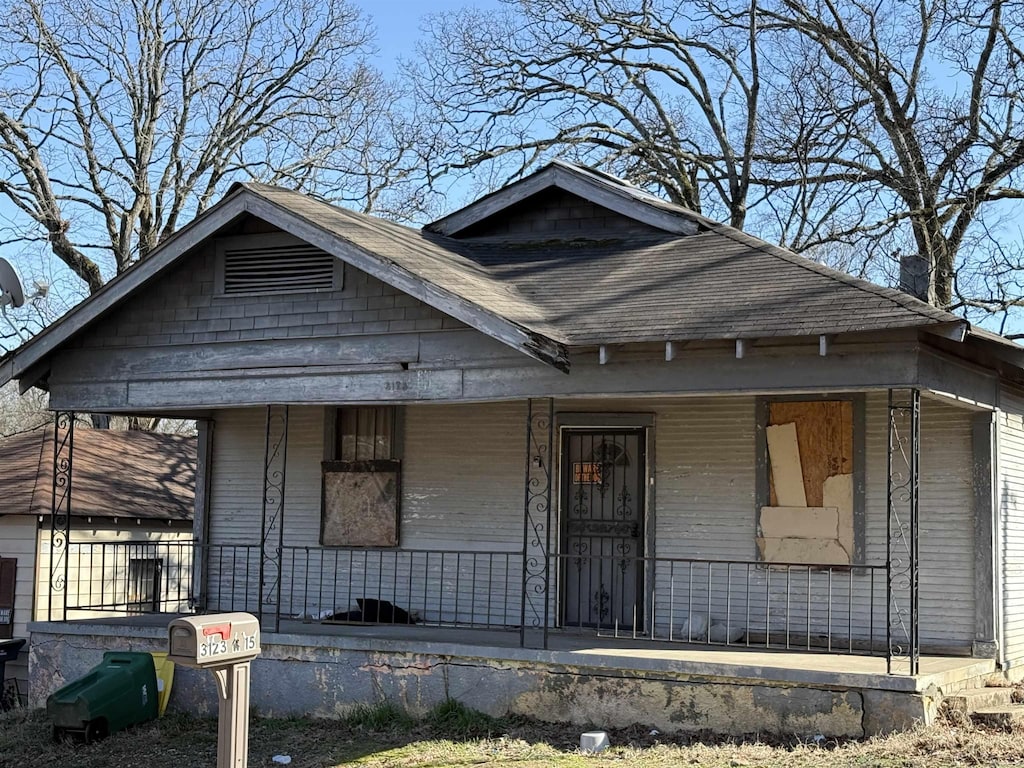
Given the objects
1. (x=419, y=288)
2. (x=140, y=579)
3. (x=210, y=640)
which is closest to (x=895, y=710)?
(x=419, y=288)

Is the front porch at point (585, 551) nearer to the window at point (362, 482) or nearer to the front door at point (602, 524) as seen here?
the front door at point (602, 524)

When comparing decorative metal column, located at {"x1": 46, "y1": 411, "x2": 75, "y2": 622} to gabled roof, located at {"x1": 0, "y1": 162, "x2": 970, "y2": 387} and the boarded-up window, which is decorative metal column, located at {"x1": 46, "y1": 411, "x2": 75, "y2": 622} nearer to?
Answer: gabled roof, located at {"x1": 0, "y1": 162, "x2": 970, "y2": 387}

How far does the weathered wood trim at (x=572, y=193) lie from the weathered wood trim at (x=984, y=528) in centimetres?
386

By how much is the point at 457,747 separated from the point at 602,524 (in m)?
3.44

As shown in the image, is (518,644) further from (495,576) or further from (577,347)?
(577,347)

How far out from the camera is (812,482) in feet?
39.8

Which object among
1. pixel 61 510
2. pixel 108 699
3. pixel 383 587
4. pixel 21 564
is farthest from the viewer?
pixel 21 564

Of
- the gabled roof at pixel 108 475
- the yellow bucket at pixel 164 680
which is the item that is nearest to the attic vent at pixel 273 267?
the yellow bucket at pixel 164 680

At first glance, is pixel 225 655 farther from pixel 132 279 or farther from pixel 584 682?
pixel 132 279

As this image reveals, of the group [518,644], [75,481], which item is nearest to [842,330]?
[518,644]

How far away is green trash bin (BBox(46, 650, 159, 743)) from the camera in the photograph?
38.5 ft

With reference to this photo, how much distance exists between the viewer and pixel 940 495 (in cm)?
1180

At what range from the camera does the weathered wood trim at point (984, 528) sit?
451 inches

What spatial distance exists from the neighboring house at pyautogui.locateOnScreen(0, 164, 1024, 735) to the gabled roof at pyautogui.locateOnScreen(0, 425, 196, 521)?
508 cm
